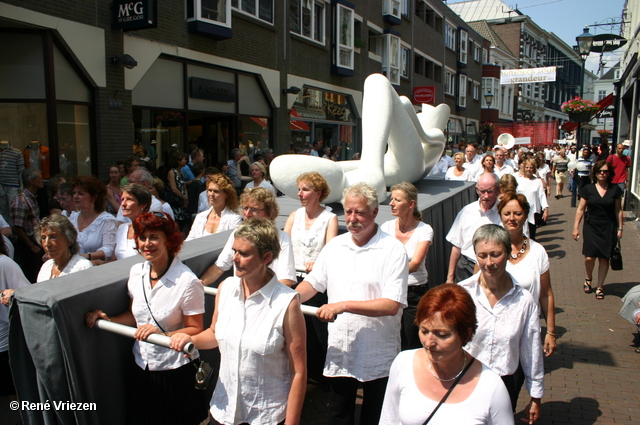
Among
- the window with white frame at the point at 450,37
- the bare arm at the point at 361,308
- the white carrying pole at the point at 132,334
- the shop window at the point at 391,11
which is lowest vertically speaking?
the white carrying pole at the point at 132,334

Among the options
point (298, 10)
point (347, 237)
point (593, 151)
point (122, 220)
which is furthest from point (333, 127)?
point (347, 237)

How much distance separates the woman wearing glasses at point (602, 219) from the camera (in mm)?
6719

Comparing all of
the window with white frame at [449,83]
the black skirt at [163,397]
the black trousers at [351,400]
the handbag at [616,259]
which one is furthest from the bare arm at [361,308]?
the window with white frame at [449,83]

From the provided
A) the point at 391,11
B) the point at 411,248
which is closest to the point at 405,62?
the point at 391,11

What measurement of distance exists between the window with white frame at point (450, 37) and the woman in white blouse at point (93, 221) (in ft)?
105

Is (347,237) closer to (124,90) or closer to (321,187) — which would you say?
(321,187)

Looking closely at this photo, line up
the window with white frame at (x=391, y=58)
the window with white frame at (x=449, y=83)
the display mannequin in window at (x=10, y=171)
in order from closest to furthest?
the display mannequin in window at (x=10, y=171) < the window with white frame at (x=391, y=58) < the window with white frame at (x=449, y=83)

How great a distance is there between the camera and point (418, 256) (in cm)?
388

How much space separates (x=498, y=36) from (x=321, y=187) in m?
Result: 50.9

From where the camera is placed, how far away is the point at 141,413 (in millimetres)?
2854

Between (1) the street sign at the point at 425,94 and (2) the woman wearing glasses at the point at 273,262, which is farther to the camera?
(1) the street sign at the point at 425,94

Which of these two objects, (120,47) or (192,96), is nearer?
(120,47)

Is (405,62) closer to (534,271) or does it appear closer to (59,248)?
(534,271)

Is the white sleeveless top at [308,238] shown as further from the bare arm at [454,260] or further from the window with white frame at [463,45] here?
the window with white frame at [463,45]
